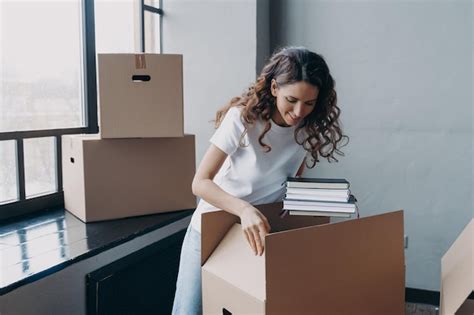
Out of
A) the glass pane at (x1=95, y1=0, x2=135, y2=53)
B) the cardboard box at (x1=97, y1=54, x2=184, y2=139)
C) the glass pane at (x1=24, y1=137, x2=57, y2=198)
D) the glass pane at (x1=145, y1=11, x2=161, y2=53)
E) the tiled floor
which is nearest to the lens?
the cardboard box at (x1=97, y1=54, x2=184, y2=139)

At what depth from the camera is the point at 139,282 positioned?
179 cm

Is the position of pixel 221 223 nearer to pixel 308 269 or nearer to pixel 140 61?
pixel 308 269

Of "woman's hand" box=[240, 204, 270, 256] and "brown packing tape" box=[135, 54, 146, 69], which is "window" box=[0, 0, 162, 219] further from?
"woman's hand" box=[240, 204, 270, 256]

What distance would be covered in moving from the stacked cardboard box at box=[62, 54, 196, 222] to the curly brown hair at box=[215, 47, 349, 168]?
15.5 inches

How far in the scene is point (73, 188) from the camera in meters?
1.78

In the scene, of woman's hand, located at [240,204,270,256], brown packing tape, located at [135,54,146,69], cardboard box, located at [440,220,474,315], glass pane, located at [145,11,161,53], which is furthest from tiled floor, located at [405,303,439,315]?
glass pane, located at [145,11,161,53]

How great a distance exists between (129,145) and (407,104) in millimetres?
1447

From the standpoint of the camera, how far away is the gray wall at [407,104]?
2.27 metres

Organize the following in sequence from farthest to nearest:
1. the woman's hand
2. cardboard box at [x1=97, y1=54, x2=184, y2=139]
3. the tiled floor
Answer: the tiled floor, cardboard box at [x1=97, y1=54, x2=184, y2=139], the woman's hand

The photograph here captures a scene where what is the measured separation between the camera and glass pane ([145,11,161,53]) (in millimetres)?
2557

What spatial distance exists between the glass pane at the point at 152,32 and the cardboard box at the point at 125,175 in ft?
3.11

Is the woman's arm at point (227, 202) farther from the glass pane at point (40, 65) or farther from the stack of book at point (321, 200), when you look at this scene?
the glass pane at point (40, 65)

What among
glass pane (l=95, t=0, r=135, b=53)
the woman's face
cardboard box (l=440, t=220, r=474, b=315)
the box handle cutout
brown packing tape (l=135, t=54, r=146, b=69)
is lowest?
cardboard box (l=440, t=220, r=474, b=315)

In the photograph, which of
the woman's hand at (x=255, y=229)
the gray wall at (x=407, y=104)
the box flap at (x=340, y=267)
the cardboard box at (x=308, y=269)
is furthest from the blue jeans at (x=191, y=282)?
the gray wall at (x=407, y=104)
